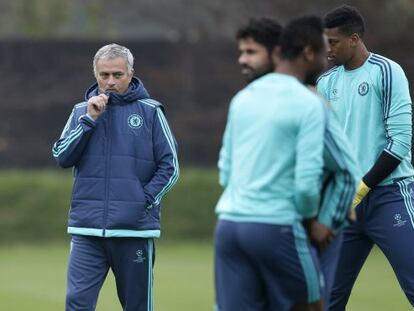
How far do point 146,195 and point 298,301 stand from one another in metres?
2.11

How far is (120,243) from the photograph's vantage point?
8117 millimetres

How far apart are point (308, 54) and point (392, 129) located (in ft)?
6.32

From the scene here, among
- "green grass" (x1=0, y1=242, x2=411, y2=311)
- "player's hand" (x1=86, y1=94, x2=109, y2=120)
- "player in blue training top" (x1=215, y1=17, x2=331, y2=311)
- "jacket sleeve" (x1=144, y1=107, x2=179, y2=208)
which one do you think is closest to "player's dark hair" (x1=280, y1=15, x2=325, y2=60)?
"player in blue training top" (x1=215, y1=17, x2=331, y2=311)

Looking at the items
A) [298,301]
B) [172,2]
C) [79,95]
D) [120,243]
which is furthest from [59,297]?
[172,2]

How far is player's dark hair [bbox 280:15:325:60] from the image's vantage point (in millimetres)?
6227

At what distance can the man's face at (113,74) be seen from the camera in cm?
812

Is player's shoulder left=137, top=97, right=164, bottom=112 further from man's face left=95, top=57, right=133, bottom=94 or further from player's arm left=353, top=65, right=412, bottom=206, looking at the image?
player's arm left=353, top=65, right=412, bottom=206

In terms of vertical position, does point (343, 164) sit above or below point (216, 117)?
above

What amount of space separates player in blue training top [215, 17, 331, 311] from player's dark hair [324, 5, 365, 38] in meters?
1.84

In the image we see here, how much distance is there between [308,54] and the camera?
628 cm

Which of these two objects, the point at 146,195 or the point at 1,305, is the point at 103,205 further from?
the point at 1,305

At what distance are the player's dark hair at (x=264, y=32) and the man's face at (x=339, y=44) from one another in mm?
1788

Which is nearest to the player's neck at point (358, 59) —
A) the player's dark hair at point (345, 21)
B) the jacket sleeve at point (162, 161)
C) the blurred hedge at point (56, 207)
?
the player's dark hair at point (345, 21)

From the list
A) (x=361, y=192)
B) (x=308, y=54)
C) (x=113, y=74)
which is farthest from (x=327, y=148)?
(x=113, y=74)
